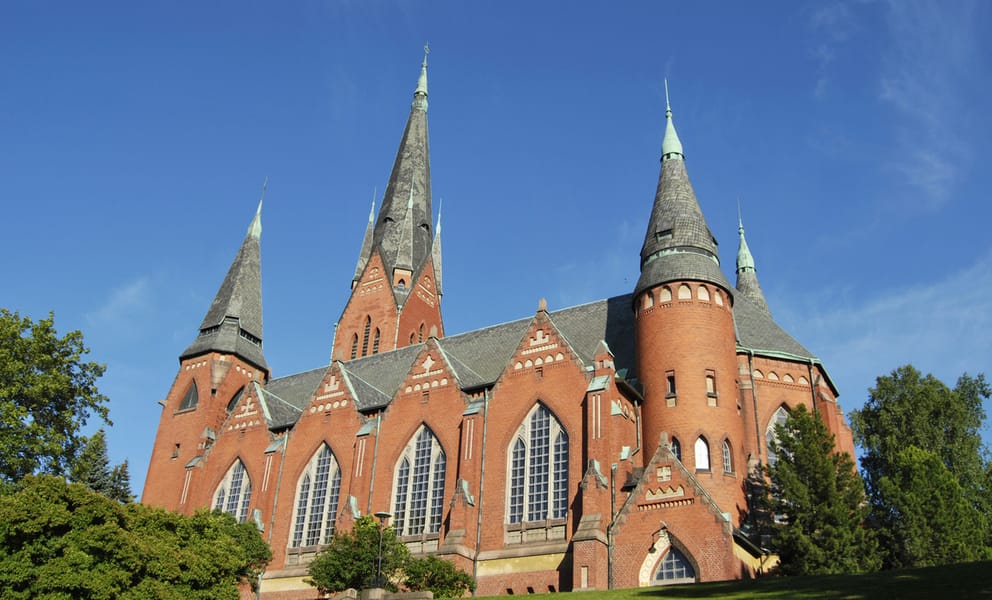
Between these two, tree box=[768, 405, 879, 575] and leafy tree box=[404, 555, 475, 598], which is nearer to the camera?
tree box=[768, 405, 879, 575]

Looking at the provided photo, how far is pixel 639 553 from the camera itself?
30.6 m

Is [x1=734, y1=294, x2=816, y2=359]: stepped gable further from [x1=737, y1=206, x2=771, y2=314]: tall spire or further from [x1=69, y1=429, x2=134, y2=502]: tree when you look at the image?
[x1=69, y1=429, x2=134, y2=502]: tree

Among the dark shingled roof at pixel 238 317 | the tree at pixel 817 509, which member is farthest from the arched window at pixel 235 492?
the tree at pixel 817 509

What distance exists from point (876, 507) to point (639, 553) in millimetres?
14069

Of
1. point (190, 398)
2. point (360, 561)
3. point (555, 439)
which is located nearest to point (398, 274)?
point (190, 398)

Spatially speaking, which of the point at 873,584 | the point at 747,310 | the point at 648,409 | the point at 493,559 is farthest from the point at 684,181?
the point at 873,584

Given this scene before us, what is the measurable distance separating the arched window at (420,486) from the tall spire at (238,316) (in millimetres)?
18676

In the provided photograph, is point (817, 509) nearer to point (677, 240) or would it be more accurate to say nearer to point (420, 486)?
point (677, 240)

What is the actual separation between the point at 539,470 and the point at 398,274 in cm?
2822

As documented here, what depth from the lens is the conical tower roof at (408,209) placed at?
2480 inches

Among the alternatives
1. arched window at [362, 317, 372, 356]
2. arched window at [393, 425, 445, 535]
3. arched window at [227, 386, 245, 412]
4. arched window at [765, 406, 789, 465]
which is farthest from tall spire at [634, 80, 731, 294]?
arched window at [227, 386, 245, 412]

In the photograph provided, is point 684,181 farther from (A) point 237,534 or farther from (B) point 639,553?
(A) point 237,534

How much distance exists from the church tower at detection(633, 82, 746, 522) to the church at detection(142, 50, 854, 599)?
8cm

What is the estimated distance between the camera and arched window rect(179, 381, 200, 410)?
53.2 metres
